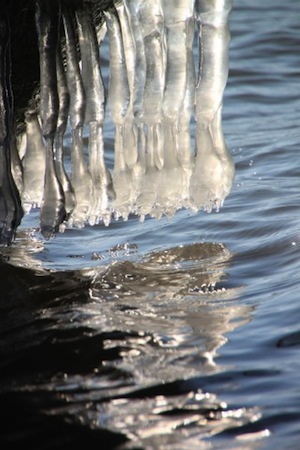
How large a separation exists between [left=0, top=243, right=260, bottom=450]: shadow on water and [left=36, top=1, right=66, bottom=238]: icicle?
330 mm

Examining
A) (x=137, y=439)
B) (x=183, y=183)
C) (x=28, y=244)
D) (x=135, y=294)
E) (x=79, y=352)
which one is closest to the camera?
(x=137, y=439)

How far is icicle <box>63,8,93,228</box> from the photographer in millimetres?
3342

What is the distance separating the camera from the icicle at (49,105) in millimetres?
3225

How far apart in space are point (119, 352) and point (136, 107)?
2.55ft

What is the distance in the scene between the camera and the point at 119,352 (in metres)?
3.08

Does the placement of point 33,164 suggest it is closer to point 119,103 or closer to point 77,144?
point 77,144

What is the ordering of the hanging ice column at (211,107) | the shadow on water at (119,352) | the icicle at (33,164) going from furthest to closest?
the icicle at (33,164)
the hanging ice column at (211,107)
the shadow on water at (119,352)

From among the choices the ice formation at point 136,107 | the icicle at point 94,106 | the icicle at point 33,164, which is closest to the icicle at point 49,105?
the ice formation at point 136,107

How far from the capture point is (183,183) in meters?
3.33

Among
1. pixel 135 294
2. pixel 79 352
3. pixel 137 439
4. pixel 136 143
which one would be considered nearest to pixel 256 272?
pixel 135 294

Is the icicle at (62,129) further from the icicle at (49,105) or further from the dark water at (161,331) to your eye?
the dark water at (161,331)

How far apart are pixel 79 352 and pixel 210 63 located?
918 mm

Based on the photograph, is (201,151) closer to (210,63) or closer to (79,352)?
(210,63)

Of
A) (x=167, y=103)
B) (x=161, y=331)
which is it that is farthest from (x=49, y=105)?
(x=161, y=331)
